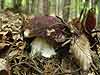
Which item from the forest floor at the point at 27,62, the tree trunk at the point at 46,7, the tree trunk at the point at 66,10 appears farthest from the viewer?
the tree trunk at the point at 66,10

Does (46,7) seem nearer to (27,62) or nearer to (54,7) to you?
(54,7)

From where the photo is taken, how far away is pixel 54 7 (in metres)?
1.74

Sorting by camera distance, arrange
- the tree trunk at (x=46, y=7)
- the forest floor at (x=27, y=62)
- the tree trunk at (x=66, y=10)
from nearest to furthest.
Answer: the forest floor at (x=27, y=62)
the tree trunk at (x=46, y=7)
the tree trunk at (x=66, y=10)

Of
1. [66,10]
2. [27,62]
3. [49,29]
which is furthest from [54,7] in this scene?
[27,62]

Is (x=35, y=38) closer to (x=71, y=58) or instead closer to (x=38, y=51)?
(x=38, y=51)

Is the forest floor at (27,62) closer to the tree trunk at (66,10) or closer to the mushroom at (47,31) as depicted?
the mushroom at (47,31)

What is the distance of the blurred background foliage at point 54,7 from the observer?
64.3 inches

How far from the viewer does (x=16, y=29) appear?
4.85ft

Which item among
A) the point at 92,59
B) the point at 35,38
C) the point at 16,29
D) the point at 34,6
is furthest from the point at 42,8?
the point at 92,59

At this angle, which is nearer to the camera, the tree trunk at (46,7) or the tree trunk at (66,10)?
the tree trunk at (46,7)

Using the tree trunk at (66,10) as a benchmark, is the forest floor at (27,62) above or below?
below

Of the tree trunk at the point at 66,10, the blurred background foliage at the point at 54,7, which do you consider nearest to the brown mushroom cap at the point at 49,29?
the blurred background foliage at the point at 54,7

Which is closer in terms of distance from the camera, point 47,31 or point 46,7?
point 47,31

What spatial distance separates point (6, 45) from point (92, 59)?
14.9 inches
